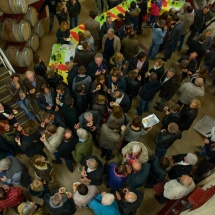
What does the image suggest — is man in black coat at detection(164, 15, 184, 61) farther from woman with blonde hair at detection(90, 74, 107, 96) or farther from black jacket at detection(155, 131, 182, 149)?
black jacket at detection(155, 131, 182, 149)

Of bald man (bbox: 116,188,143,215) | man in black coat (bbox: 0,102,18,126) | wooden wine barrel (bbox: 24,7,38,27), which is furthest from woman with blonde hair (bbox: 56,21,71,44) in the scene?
bald man (bbox: 116,188,143,215)

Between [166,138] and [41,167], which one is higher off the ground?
[41,167]

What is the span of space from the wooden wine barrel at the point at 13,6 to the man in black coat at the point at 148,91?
3.68 metres

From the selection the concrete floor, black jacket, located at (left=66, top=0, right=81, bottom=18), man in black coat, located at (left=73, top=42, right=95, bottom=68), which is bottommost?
the concrete floor

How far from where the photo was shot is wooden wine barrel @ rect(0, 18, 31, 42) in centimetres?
662

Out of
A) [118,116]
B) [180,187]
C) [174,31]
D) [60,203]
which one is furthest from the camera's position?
[174,31]

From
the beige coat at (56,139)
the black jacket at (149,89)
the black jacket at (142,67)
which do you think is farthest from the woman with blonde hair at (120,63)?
the beige coat at (56,139)

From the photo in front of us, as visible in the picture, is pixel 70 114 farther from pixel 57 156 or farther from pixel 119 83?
pixel 119 83

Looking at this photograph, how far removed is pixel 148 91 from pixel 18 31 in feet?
12.7

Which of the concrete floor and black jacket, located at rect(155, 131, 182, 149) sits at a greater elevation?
black jacket, located at rect(155, 131, 182, 149)

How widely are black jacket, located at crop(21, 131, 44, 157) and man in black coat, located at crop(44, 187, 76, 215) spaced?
1.07 m

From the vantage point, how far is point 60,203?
13.1ft

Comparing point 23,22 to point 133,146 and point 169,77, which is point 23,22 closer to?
point 169,77

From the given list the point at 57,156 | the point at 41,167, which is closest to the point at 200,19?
the point at 57,156
